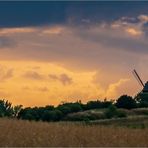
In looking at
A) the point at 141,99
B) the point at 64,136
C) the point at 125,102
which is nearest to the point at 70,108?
the point at 125,102

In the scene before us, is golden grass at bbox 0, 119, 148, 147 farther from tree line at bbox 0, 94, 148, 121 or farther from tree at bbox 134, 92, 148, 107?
tree at bbox 134, 92, 148, 107

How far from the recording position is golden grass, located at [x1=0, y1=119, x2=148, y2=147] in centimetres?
1869

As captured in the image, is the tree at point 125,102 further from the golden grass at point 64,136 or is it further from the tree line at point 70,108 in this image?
the golden grass at point 64,136

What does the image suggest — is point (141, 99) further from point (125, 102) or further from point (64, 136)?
point (64, 136)

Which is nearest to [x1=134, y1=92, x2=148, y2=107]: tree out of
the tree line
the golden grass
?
the tree line

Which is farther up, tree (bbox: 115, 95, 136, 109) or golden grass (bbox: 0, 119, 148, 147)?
tree (bbox: 115, 95, 136, 109)

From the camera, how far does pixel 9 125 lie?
23.1 meters

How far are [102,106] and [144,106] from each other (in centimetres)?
578

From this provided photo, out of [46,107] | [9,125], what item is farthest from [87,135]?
[46,107]

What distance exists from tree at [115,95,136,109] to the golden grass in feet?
117

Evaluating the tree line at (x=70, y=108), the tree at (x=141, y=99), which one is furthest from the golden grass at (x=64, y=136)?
the tree at (x=141, y=99)

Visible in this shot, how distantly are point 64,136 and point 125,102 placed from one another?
39359 mm

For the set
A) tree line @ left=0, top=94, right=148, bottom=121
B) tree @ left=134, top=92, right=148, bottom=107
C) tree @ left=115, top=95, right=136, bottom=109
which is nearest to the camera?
tree line @ left=0, top=94, right=148, bottom=121

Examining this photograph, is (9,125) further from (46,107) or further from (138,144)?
(46,107)
